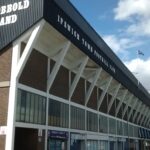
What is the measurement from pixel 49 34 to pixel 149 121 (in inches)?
2712

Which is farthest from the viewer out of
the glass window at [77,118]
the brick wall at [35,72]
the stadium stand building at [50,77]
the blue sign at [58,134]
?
the glass window at [77,118]

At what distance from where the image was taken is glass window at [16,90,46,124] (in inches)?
1146

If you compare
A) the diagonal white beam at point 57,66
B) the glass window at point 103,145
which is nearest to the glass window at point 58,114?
the diagonal white beam at point 57,66

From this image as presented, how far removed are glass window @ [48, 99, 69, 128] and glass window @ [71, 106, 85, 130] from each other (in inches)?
61.4

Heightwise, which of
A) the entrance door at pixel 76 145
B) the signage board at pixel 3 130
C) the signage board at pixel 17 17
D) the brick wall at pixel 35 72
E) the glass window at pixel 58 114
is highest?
the signage board at pixel 17 17

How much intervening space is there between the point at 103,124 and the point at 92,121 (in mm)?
5695

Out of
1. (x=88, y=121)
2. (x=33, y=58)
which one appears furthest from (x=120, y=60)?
(x=33, y=58)

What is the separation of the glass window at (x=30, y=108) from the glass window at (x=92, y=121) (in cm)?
1306

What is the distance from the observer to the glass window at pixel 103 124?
50562mm

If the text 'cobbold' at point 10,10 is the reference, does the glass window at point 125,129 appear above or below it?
below

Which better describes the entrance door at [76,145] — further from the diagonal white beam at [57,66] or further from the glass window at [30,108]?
the diagonal white beam at [57,66]

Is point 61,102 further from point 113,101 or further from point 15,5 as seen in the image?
point 113,101

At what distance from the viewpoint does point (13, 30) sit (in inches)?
1148

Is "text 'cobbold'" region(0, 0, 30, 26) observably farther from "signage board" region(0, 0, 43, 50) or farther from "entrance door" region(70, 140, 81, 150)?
"entrance door" region(70, 140, 81, 150)
